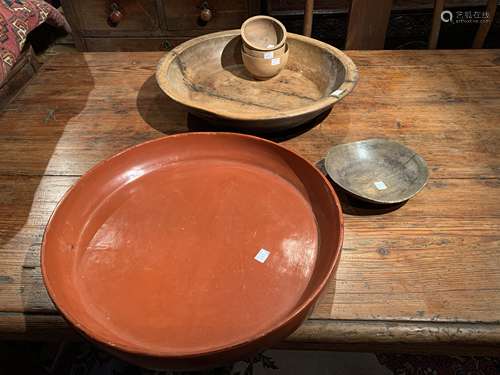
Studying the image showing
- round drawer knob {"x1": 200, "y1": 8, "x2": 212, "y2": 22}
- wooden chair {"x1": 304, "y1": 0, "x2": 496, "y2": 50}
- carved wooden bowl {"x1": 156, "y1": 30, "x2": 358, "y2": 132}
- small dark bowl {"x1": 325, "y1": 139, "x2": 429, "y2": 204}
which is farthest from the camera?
Result: round drawer knob {"x1": 200, "y1": 8, "x2": 212, "y2": 22}

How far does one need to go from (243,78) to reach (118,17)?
4.10 ft

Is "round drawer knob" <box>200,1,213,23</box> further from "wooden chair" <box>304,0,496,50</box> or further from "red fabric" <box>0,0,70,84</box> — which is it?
"red fabric" <box>0,0,70,84</box>

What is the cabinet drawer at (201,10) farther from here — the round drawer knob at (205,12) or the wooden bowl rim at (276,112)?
the wooden bowl rim at (276,112)

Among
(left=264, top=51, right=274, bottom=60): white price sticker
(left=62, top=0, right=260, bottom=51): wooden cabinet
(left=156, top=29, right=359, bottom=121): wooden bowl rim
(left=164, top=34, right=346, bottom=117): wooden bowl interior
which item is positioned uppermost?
(left=264, top=51, right=274, bottom=60): white price sticker

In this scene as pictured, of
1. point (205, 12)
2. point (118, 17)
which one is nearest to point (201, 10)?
point (205, 12)

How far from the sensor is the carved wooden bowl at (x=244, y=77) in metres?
0.94

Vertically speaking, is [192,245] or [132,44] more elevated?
[192,245]

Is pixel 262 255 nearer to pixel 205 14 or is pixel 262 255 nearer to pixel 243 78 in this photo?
pixel 243 78

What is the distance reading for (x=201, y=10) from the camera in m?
1.98

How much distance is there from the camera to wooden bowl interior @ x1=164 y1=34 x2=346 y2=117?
37.9 inches

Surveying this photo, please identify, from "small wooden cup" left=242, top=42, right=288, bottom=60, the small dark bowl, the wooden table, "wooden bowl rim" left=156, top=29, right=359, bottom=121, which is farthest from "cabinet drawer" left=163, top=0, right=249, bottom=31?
the small dark bowl

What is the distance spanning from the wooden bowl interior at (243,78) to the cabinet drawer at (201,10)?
979 mm

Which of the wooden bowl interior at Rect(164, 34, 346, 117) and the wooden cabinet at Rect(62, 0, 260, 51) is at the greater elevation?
the wooden bowl interior at Rect(164, 34, 346, 117)

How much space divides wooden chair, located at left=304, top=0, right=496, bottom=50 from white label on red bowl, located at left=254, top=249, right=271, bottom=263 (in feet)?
3.24
